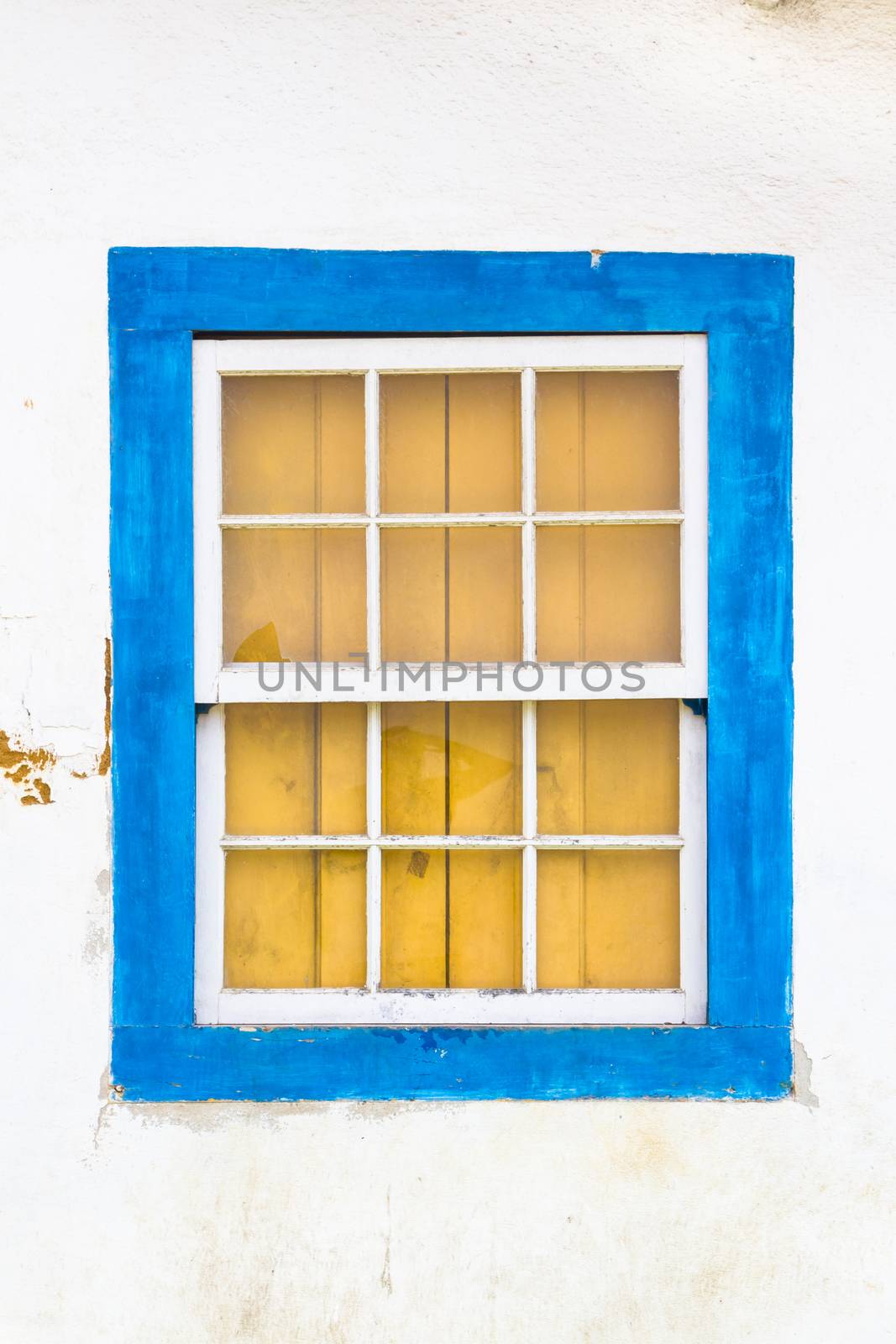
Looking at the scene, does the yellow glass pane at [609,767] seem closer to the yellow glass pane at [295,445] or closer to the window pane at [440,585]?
the window pane at [440,585]

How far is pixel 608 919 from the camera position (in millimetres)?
2115

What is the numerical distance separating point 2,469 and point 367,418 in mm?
808

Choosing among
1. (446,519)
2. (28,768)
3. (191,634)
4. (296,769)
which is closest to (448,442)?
(446,519)

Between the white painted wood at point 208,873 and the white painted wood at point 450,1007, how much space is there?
0.04 meters

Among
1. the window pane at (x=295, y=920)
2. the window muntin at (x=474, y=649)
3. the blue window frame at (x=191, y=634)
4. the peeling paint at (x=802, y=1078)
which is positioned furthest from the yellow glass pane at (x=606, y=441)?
the peeling paint at (x=802, y=1078)

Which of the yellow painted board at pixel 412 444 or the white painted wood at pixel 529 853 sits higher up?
the yellow painted board at pixel 412 444

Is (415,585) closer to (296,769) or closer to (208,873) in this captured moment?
(296,769)

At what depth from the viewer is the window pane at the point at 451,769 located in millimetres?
2113

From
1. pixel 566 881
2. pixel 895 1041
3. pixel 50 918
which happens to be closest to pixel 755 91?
pixel 566 881

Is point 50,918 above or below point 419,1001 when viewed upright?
above

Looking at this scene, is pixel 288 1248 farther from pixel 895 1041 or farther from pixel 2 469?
pixel 2 469

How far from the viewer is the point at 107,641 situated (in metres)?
2.03

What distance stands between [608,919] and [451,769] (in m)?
0.50

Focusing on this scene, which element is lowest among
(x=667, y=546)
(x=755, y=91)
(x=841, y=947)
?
(x=841, y=947)
